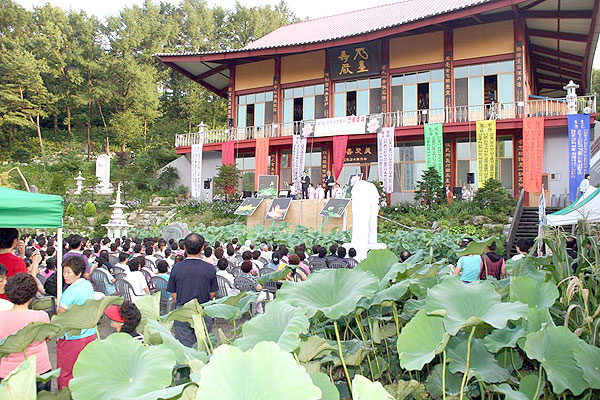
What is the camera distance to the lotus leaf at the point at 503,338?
1.67 metres

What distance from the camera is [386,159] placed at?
18094mm

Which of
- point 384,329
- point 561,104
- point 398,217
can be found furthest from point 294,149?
point 384,329

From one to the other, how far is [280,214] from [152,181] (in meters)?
11.3

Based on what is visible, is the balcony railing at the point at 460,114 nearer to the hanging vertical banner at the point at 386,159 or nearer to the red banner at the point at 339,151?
A: the hanging vertical banner at the point at 386,159

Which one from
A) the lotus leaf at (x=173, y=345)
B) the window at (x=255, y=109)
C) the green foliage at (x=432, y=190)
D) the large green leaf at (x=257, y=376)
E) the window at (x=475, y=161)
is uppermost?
the window at (x=255, y=109)

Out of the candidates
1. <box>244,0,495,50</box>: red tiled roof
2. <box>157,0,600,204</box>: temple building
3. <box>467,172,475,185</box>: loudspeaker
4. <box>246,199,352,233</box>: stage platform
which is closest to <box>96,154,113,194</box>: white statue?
<box>157,0,600,204</box>: temple building

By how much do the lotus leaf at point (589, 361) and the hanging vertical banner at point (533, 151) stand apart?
53.7 feet

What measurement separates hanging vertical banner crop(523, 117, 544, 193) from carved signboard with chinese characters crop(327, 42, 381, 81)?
6.73 meters

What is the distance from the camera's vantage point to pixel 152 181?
2505 cm

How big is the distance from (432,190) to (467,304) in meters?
15.4

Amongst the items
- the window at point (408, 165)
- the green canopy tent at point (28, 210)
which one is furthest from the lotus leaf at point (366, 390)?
the window at point (408, 165)

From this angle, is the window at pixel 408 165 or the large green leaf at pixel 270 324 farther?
the window at pixel 408 165

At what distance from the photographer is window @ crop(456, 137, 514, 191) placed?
714 inches

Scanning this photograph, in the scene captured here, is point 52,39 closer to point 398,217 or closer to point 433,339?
point 398,217
